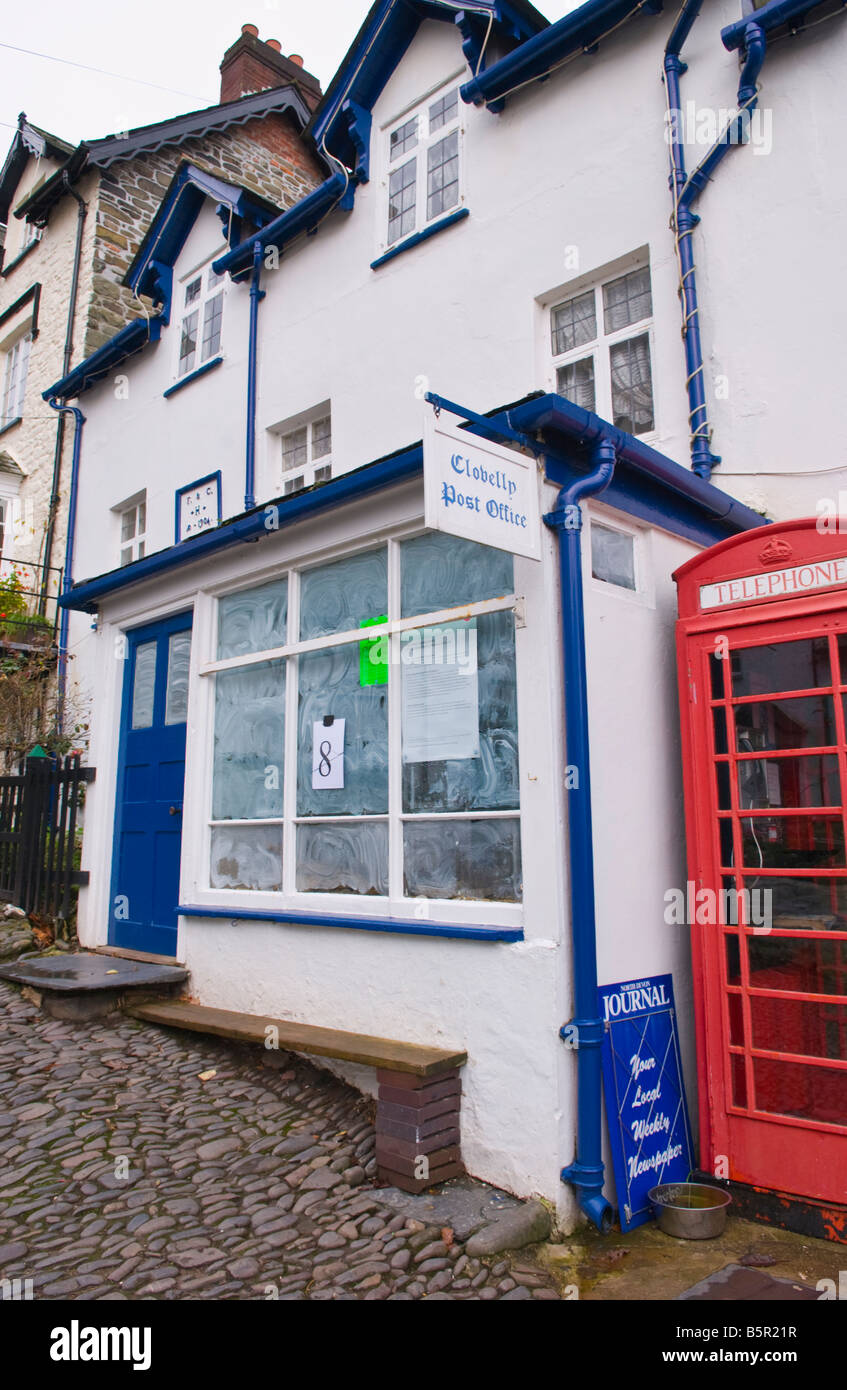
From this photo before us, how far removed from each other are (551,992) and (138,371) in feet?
38.7

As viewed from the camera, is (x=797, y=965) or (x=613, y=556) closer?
(x=797, y=965)

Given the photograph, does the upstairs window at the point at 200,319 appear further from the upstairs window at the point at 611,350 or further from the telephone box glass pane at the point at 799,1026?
the telephone box glass pane at the point at 799,1026

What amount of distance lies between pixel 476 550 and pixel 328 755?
67.0 inches

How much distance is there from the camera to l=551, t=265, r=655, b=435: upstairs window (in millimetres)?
7609

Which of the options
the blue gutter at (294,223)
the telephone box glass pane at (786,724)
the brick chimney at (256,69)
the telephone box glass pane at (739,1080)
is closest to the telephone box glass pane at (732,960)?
the telephone box glass pane at (739,1080)

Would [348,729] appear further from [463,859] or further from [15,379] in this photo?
[15,379]

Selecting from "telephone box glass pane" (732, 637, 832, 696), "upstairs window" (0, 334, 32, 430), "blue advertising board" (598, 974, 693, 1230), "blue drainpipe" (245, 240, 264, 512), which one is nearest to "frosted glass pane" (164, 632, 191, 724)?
"blue drainpipe" (245, 240, 264, 512)

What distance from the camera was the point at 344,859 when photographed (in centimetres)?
585

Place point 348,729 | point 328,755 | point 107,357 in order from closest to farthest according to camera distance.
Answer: point 348,729
point 328,755
point 107,357

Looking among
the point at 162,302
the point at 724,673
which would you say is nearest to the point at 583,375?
the point at 724,673

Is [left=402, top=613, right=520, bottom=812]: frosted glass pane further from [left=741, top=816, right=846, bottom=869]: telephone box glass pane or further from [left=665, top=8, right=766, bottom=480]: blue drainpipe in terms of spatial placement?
[left=665, top=8, right=766, bottom=480]: blue drainpipe

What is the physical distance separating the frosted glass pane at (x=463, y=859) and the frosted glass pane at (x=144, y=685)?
348 centimetres

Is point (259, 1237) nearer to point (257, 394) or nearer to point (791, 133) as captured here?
point (791, 133)

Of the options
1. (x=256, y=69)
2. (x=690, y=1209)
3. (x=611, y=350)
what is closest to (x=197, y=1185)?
(x=690, y=1209)
